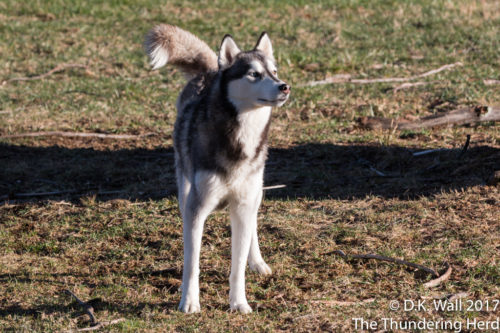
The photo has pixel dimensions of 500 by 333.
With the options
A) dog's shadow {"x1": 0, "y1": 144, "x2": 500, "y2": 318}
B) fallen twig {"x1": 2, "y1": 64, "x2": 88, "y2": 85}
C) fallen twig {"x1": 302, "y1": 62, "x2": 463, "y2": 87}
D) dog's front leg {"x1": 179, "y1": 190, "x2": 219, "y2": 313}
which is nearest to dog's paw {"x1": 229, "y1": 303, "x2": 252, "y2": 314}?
dog's front leg {"x1": 179, "y1": 190, "x2": 219, "y2": 313}

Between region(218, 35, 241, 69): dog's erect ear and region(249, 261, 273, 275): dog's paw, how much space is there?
1795mm

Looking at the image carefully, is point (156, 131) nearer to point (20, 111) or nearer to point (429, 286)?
point (20, 111)

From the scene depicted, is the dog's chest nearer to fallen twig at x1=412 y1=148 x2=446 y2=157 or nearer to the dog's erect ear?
the dog's erect ear

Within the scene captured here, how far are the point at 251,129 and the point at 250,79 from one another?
365mm

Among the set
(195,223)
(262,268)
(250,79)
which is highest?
(250,79)

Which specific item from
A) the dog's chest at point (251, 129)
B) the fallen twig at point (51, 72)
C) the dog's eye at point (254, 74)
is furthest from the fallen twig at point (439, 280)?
the fallen twig at point (51, 72)

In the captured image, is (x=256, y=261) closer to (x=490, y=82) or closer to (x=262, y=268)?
(x=262, y=268)

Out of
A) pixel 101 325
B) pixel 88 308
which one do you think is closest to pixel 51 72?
pixel 88 308

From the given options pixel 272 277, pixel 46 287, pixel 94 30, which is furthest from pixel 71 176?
pixel 94 30

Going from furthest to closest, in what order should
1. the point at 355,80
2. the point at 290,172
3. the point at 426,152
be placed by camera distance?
the point at 355,80 → the point at 426,152 → the point at 290,172

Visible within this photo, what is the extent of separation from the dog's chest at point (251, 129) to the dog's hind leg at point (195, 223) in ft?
1.08

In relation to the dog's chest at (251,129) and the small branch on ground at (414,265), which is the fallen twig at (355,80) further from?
the dog's chest at (251,129)

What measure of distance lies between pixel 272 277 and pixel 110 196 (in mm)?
2819

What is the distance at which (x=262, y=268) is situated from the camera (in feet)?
18.9
